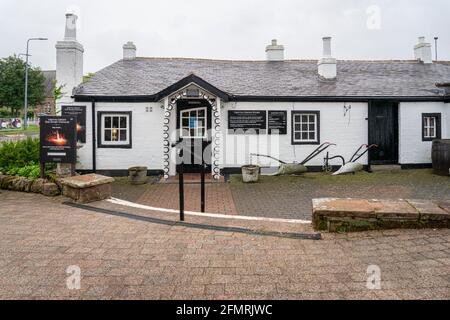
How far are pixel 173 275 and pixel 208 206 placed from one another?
408 centimetres

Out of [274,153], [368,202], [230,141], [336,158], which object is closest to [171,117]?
[230,141]

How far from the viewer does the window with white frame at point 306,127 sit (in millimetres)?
13492

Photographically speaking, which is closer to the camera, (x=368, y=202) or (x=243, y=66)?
(x=368, y=202)

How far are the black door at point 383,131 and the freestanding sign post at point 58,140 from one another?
1083 cm

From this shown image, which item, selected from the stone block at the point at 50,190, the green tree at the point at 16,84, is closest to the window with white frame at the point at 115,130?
the stone block at the point at 50,190

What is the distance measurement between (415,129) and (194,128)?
8878 mm

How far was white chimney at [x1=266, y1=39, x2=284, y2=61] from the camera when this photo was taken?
17.0m

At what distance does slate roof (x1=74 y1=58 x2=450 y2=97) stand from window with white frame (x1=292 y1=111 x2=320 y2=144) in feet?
2.62

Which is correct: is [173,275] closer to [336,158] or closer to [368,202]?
[368,202]

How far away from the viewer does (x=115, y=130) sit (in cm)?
1299

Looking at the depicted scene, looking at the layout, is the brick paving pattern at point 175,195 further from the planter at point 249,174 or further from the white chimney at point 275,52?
the white chimney at point 275,52

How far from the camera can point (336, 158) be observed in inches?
541

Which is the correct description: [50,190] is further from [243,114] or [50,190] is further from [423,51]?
[423,51]
